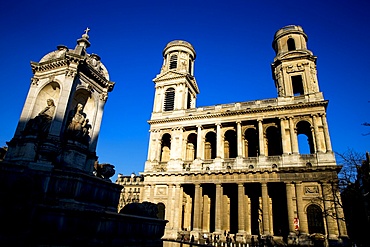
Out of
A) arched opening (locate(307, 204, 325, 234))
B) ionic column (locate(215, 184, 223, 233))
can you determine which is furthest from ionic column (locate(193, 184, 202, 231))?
arched opening (locate(307, 204, 325, 234))

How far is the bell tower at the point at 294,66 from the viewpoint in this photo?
28041 mm

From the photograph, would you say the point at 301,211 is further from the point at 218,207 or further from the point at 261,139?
the point at 261,139

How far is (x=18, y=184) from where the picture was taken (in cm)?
614

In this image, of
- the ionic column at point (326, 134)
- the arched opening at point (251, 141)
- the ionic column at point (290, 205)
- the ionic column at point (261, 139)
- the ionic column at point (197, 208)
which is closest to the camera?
the ionic column at point (290, 205)

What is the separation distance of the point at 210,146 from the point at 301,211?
13377mm

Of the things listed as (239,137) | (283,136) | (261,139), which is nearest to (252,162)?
(261,139)

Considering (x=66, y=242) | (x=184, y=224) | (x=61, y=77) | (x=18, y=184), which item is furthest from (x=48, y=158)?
(x=184, y=224)

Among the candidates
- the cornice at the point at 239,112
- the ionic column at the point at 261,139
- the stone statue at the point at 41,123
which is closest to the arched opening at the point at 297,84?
the cornice at the point at 239,112

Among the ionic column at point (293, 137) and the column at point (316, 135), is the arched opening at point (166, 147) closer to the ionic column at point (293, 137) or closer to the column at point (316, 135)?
the ionic column at point (293, 137)

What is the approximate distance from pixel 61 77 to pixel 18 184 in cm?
567

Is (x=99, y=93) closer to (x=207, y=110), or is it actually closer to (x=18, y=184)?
(x=18, y=184)

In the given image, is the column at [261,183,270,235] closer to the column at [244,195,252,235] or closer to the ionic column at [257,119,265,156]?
the column at [244,195,252,235]

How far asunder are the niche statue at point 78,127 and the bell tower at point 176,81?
22.9m

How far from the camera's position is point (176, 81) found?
34625 millimetres
